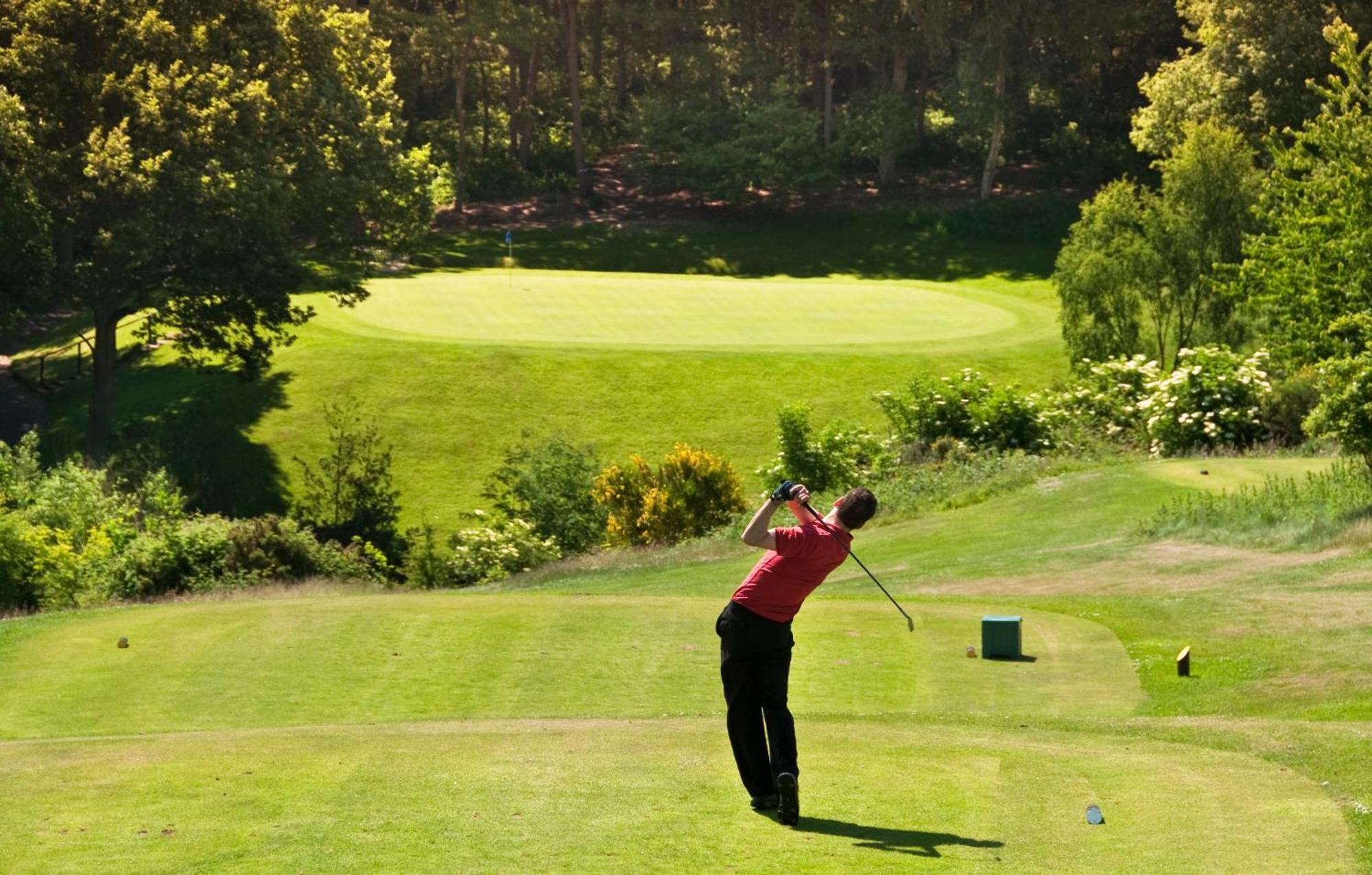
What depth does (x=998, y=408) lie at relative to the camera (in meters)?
39.3

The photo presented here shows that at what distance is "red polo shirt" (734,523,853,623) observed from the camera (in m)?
10.3

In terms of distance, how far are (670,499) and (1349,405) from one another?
14.5m

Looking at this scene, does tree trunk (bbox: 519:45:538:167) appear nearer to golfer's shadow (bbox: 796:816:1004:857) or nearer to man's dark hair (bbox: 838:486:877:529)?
man's dark hair (bbox: 838:486:877:529)

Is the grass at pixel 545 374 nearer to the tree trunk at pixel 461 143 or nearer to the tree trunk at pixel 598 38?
the tree trunk at pixel 461 143

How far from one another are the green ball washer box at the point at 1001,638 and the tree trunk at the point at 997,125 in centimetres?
6020

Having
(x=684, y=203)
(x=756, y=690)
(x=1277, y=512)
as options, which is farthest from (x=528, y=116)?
(x=756, y=690)

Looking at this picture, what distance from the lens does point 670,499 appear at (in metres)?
36.3

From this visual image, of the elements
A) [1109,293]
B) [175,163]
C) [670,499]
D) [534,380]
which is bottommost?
[670,499]

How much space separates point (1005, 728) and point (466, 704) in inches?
203

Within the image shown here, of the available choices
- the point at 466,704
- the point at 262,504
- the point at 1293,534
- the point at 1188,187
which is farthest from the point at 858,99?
the point at 466,704

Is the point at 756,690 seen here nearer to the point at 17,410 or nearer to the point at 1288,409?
the point at 1288,409

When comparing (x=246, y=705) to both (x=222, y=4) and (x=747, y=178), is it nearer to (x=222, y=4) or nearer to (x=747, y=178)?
(x=222, y=4)

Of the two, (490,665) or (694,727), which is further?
(490,665)

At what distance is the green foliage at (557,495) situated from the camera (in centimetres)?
3738
